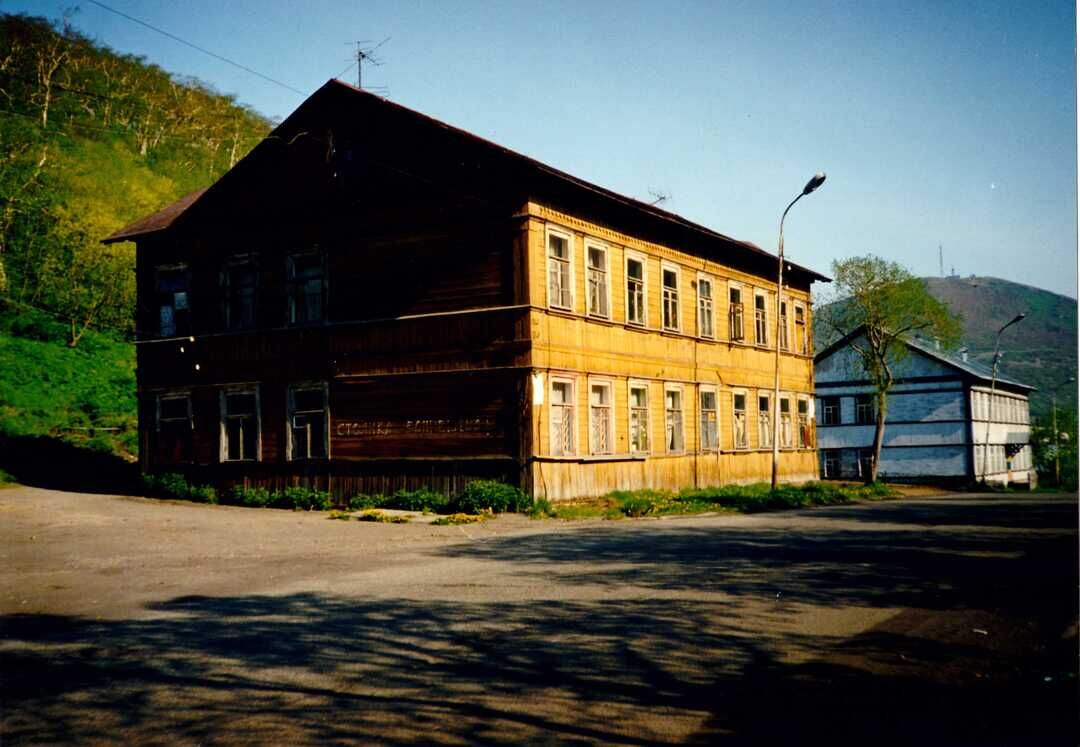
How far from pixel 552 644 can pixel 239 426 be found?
19269 millimetres

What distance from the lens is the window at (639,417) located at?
23.7 metres

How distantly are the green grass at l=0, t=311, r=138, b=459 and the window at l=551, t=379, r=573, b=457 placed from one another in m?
19.3

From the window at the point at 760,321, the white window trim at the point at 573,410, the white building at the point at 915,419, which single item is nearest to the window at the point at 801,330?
the window at the point at 760,321

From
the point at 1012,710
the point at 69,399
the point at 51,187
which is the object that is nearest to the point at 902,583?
the point at 1012,710

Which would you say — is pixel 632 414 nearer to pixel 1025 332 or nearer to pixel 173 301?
pixel 173 301

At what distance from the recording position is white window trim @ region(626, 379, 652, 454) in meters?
23.4

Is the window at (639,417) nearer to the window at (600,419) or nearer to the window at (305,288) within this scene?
the window at (600,419)

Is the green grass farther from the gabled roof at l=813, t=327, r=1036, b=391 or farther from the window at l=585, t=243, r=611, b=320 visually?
the gabled roof at l=813, t=327, r=1036, b=391

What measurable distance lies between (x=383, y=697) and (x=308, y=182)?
19.9 meters

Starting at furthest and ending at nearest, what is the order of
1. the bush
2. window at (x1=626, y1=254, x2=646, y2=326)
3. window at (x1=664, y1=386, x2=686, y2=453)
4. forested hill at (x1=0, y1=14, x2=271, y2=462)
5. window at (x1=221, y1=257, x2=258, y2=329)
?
forested hill at (x1=0, y1=14, x2=271, y2=462) < window at (x1=664, y1=386, x2=686, y2=453) < window at (x1=221, y1=257, x2=258, y2=329) < window at (x1=626, y1=254, x2=646, y2=326) < the bush

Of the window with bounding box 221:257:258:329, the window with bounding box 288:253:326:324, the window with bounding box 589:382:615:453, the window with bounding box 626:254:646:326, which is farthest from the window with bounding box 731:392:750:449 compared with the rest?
the window with bounding box 221:257:258:329

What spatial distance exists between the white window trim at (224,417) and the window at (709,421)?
40.4 ft

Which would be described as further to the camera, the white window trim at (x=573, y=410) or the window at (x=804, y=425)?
the window at (x=804, y=425)

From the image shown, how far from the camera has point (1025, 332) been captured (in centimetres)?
11912
